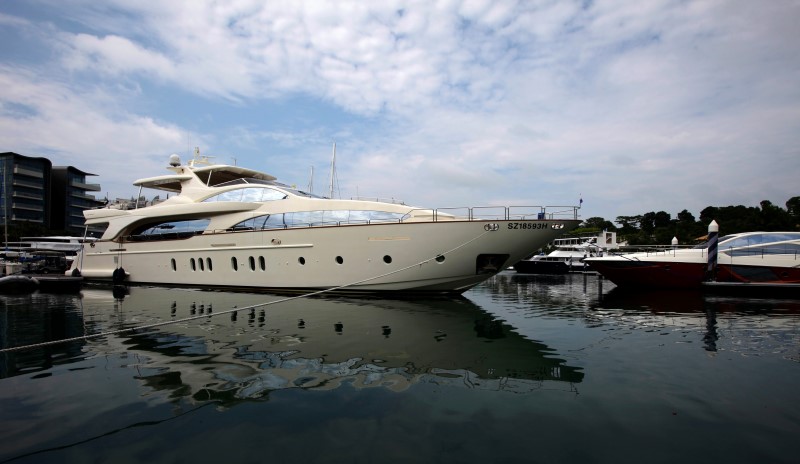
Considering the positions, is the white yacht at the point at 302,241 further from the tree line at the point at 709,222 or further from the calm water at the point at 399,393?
the tree line at the point at 709,222

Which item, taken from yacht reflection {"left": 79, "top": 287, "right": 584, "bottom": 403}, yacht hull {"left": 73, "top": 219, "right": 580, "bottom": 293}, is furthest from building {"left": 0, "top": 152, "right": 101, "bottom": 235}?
yacht reflection {"left": 79, "top": 287, "right": 584, "bottom": 403}

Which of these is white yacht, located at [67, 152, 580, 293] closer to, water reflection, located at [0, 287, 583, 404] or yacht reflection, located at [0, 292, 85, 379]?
water reflection, located at [0, 287, 583, 404]

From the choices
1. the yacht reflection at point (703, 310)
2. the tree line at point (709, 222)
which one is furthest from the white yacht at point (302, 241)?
the tree line at point (709, 222)

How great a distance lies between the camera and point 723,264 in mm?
22828

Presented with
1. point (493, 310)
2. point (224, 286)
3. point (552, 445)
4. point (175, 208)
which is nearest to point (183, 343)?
point (552, 445)

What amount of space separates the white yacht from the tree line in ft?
128

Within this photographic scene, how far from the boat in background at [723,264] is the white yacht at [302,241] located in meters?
12.7

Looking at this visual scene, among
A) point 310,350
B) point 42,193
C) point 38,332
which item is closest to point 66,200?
point 42,193

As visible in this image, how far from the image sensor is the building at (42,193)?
245 ft

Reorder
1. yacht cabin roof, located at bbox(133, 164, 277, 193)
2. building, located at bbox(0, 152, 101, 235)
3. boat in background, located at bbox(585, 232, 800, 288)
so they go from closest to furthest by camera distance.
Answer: boat in background, located at bbox(585, 232, 800, 288) < yacht cabin roof, located at bbox(133, 164, 277, 193) < building, located at bbox(0, 152, 101, 235)

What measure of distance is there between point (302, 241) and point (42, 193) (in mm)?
90667

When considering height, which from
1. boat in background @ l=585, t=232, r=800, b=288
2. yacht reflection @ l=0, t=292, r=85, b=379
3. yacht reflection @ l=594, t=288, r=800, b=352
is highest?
boat in background @ l=585, t=232, r=800, b=288

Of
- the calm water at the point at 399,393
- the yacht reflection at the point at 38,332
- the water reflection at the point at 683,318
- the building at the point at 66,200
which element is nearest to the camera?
the calm water at the point at 399,393

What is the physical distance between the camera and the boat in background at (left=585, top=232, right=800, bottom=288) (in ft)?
71.0
